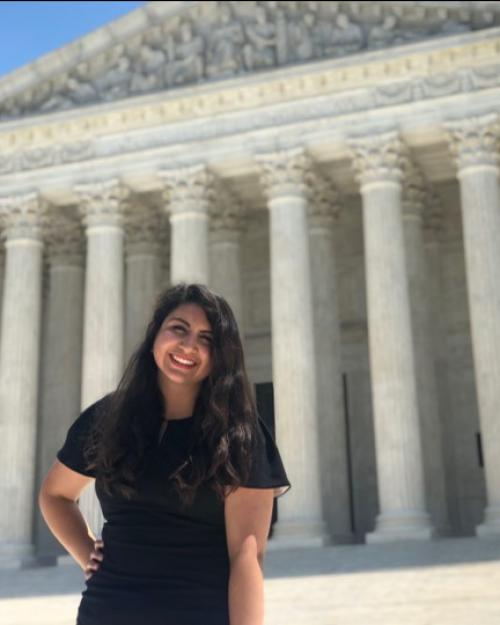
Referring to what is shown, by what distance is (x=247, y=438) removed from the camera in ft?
15.7

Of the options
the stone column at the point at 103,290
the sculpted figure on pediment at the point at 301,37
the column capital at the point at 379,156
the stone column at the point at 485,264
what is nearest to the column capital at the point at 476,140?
the stone column at the point at 485,264

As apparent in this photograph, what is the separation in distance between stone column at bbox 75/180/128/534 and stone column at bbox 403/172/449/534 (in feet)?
39.5

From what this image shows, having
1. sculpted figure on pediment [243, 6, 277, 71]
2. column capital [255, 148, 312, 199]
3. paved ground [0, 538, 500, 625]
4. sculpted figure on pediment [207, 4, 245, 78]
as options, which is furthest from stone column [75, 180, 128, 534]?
paved ground [0, 538, 500, 625]

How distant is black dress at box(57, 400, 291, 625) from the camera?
178 inches

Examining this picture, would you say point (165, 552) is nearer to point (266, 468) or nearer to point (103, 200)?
point (266, 468)

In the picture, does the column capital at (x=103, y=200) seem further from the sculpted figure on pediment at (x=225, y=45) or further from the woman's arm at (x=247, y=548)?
the woman's arm at (x=247, y=548)

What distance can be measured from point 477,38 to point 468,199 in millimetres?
5874

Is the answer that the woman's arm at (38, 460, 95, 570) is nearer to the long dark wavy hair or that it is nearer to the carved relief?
the long dark wavy hair

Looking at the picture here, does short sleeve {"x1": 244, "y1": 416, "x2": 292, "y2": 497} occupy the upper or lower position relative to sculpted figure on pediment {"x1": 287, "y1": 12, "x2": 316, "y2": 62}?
lower

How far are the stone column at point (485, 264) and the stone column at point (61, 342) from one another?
18.6 m

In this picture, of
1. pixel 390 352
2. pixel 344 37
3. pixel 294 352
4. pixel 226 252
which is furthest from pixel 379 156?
pixel 226 252

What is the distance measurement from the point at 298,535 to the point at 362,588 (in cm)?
829

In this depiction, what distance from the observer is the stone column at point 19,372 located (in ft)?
117

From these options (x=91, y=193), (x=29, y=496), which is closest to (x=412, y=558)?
(x=29, y=496)
